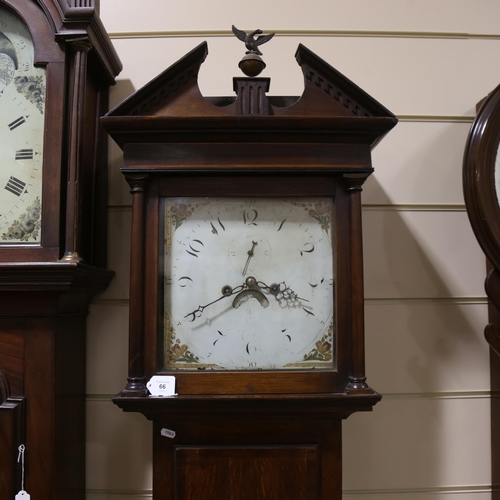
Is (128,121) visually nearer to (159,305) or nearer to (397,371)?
(159,305)

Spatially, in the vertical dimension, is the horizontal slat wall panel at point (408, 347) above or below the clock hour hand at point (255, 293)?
below

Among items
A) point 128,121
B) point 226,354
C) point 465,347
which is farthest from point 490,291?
point 128,121

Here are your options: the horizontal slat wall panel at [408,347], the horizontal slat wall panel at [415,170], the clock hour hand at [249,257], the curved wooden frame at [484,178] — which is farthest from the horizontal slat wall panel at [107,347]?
the curved wooden frame at [484,178]

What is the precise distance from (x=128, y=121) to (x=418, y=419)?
2.88 feet

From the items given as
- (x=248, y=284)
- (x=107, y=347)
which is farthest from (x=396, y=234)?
(x=107, y=347)

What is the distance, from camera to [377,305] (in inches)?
41.1

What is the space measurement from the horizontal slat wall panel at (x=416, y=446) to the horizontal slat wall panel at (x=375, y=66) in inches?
27.4

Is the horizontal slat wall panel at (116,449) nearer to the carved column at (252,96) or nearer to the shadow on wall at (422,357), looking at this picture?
the shadow on wall at (422,357)

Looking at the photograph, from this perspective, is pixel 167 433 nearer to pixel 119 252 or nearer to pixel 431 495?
pixel 119 252

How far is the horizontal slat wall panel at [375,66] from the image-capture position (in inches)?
41.6

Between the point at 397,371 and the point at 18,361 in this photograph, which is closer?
the point at 18,361

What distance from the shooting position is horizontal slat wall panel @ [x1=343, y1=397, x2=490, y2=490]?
1020 mm

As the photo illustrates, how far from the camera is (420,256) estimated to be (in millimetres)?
1055

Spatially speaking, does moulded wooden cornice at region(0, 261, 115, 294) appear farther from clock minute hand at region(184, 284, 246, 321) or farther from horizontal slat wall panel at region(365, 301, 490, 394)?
horizontal slat wall panel at region(365, 301, 490, 394)
